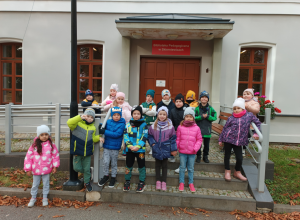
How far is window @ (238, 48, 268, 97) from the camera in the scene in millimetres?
7199

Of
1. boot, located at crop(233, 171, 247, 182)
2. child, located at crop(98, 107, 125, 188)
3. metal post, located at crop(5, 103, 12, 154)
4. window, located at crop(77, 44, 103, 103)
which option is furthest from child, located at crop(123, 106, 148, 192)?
window, located at crop(77, 44, 103, 103)

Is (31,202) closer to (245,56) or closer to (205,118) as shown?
(205,118)

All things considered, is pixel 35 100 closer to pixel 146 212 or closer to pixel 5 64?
pixel 5 64

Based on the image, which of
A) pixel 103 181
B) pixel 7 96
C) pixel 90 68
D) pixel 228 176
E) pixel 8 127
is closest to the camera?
pixel 103 181

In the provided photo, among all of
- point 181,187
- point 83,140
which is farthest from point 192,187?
point 83,140

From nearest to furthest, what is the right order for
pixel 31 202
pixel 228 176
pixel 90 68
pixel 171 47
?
pixel 31 202, pixel 228 176, pixel 171 47, pixel 90 68

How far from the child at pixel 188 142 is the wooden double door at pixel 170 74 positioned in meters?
3.73

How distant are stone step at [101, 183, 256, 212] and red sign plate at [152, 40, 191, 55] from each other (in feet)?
15.6

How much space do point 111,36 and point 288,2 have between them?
592 cm

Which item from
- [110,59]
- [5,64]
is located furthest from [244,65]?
[5,64]

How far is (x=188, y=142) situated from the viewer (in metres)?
3.54

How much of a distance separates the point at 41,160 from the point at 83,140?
0.72 metres

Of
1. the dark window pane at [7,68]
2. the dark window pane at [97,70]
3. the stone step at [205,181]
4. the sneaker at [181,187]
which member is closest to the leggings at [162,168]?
the stone step at [205,181]

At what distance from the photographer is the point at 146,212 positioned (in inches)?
127
